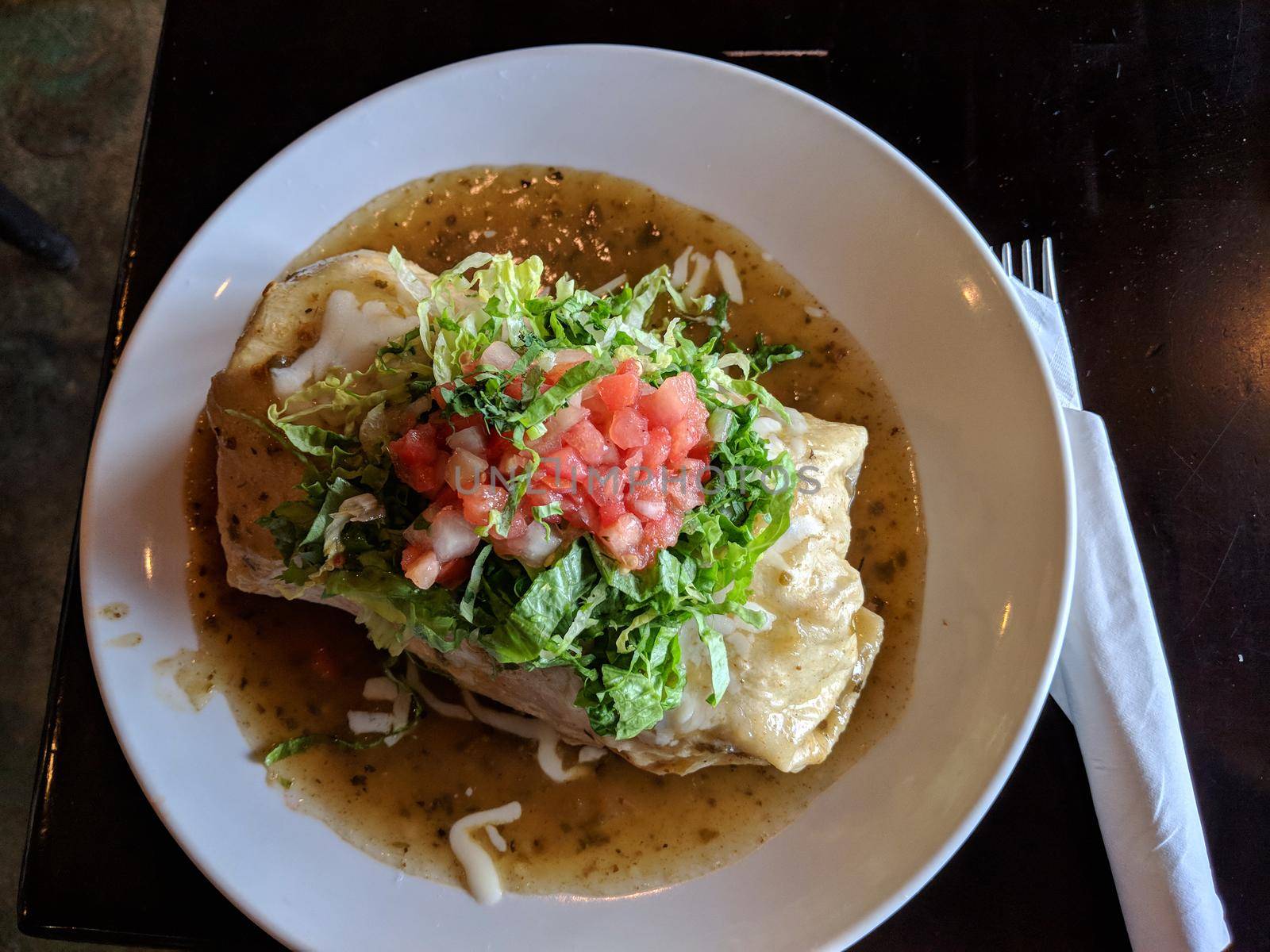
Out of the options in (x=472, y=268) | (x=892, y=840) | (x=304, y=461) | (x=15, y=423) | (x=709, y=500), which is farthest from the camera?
(x=15, y=423)

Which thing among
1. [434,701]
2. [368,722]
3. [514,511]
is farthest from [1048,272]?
[368,722]

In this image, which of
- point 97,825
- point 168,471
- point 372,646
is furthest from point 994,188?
point 97,825

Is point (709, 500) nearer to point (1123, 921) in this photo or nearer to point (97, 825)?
point (1123, 921)

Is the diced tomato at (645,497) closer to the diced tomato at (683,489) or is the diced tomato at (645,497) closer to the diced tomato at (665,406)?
the diced tomato at (683,489)

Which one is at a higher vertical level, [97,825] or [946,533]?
[946,533]

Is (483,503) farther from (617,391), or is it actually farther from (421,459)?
(617,391)

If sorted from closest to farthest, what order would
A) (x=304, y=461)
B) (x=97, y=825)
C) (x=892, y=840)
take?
(x=304, y=461)
(x=892, y=840)
(x=97, y=825)

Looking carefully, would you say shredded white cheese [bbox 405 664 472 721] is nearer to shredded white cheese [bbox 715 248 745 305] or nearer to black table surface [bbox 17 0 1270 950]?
black table surface [bbox 17 0 1270 950]

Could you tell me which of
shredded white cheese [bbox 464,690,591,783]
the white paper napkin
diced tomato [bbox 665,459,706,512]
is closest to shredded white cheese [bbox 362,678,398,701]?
shredded white cheese [bbox 464,690,591,783]
